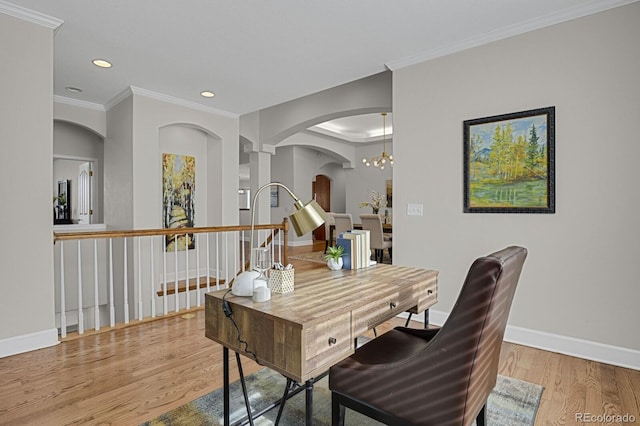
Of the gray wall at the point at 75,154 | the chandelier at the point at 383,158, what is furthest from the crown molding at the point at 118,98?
the chandelier at the point at 383,158

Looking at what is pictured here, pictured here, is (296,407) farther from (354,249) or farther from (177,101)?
(177,101)

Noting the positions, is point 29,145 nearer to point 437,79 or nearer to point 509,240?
point 437,79

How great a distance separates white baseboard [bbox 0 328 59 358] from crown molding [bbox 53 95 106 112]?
3.33m

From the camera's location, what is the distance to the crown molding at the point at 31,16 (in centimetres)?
268

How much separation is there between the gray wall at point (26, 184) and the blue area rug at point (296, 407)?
1744 mm

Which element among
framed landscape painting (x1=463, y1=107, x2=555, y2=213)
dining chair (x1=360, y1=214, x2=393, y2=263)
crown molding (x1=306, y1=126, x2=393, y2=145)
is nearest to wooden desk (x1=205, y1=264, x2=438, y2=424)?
framed landscape painting (x1=463, y1=107, x2=555, y2=213)

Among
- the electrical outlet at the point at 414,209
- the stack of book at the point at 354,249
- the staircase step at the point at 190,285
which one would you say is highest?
the electrical outlet at the point at 414,209

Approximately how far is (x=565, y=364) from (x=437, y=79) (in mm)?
2606

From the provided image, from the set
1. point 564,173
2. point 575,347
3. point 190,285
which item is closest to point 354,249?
point 564,173

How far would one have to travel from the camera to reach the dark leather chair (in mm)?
1146

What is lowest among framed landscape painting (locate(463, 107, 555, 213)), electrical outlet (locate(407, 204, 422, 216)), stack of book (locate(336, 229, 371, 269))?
stack of book (locate(336, 229, 371, 269))

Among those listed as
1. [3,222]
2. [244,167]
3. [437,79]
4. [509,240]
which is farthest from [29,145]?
[244,167]

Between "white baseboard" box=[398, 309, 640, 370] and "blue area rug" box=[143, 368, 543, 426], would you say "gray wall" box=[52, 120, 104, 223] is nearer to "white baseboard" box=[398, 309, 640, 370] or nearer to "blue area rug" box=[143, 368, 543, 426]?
"blue area rug" box=[143, 368, 543, 426]

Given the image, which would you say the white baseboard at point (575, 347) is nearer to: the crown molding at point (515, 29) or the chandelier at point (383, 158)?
the crown molding at point (515, 29)
